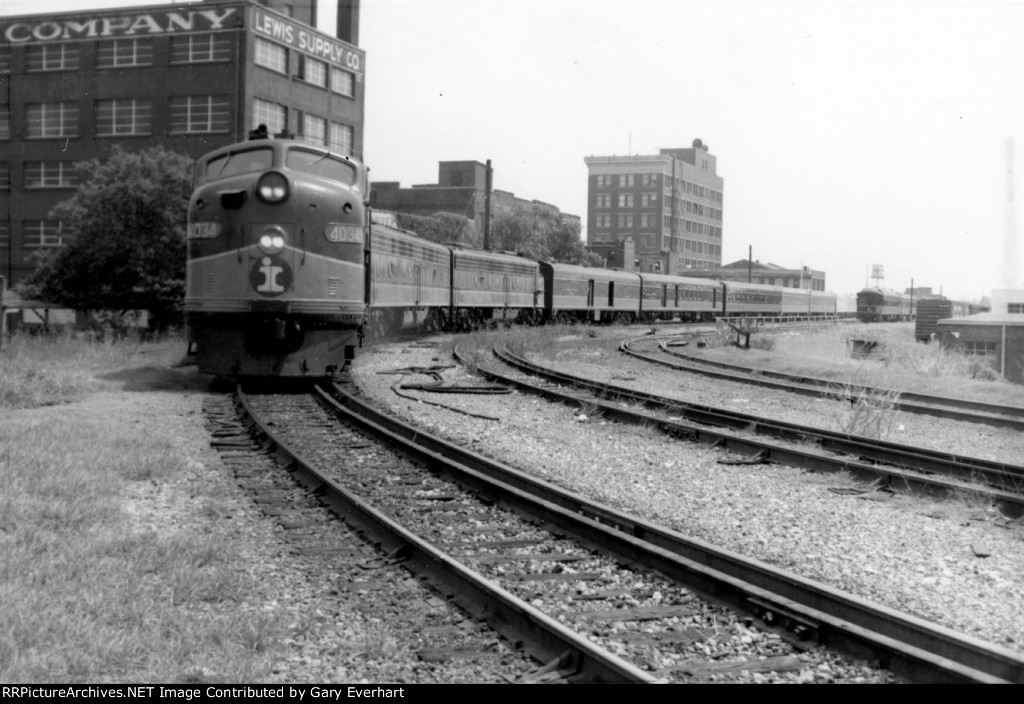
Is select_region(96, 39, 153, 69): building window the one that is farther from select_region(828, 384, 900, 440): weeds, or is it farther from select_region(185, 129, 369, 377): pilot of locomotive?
select_region(828, 384, 900, 440): weeds

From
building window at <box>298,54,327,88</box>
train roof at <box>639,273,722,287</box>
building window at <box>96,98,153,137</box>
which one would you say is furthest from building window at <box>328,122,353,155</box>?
train roof at <box>639,273,722,287</box>

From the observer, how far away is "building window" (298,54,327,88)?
49.0 m

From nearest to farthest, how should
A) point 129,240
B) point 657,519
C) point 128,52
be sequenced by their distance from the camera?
point 657,519, point 129,240, point 128,52

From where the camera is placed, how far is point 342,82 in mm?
51812

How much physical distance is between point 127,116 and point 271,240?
38635 mm

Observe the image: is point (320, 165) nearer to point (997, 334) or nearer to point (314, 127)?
point (997, 334)

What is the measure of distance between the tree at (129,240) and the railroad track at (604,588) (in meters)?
25.6

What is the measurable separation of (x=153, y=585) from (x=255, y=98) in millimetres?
44427

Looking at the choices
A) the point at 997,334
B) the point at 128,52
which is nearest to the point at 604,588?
the point at 997,334

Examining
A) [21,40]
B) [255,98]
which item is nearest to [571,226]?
[255,98]

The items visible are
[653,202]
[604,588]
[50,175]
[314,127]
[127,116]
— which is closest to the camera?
[604,588]

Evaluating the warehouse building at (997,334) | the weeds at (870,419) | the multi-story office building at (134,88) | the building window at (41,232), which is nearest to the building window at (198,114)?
the multi-story office building at (134,88)

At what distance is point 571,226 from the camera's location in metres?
76.8

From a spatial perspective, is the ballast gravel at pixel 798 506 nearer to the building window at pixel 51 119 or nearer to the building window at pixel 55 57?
the building window at pixel 55 57
